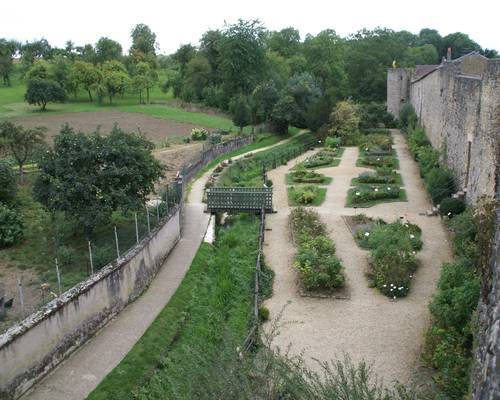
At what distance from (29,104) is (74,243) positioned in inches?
1961

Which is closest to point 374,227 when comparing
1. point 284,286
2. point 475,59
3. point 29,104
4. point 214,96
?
point 284,286

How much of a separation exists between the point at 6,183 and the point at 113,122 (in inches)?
1210

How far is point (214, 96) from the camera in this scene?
60.5m

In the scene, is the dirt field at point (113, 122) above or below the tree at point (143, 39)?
below

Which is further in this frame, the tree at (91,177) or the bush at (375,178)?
the bush at (375,178)

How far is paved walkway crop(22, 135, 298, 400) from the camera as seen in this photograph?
11.5 m

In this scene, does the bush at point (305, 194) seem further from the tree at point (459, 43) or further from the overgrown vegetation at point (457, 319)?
the tree at point (459, 43)

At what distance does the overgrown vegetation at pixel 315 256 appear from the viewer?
16.2 metres

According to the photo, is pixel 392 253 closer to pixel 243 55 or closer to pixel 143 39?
pixel 243 55

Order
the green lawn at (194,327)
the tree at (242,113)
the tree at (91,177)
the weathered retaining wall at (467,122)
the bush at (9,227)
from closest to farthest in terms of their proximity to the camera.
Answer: the green lawn at (194,327)
the tree at (91,177)
the weathered retaining wall at (467,122)
the bush at (9,227)
the tree at (242,113)

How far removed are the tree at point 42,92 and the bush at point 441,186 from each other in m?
47.5

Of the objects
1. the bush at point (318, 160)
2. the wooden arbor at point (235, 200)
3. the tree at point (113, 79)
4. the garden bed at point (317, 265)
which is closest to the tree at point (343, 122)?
the bush at point (318, 160)

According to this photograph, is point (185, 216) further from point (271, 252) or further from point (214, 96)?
point (214, 96)

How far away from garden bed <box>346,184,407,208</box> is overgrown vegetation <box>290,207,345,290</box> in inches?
167
